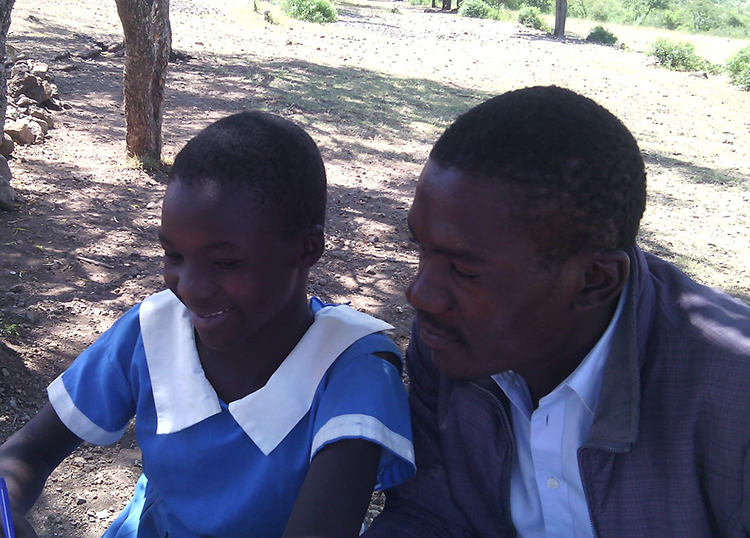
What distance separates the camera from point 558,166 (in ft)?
4.08

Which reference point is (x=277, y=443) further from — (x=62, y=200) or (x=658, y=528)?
(x=62, y=200)

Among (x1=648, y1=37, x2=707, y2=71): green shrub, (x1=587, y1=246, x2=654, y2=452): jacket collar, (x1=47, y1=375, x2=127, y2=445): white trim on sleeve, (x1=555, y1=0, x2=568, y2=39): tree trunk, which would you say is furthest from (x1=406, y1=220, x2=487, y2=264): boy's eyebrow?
(x1=555, y1=0, x2=568, y2=39): tree trunk

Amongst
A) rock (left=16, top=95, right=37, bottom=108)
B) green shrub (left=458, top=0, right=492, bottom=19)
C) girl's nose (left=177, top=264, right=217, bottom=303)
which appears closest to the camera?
girl's nose (left=177, top=264, right=217, bottom=303)

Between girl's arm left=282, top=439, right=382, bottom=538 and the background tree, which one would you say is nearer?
girl's arm left=282, top=439, right=382, bottom=538

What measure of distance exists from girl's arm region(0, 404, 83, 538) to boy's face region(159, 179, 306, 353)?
43cm

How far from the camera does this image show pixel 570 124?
1.27 metres

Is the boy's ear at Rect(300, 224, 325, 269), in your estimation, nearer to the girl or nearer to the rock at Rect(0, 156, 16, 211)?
the girl

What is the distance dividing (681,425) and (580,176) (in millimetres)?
486

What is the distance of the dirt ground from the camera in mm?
3055

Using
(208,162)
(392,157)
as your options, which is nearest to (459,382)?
(208,162)

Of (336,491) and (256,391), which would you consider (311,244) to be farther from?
(336,491)

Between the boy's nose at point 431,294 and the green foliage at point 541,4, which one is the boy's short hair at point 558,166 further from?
the green foliage at point 541,4

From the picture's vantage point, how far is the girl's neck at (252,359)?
1589 mm

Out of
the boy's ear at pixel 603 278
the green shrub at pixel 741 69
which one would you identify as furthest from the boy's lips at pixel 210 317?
the green shrub at pixel 741 69
